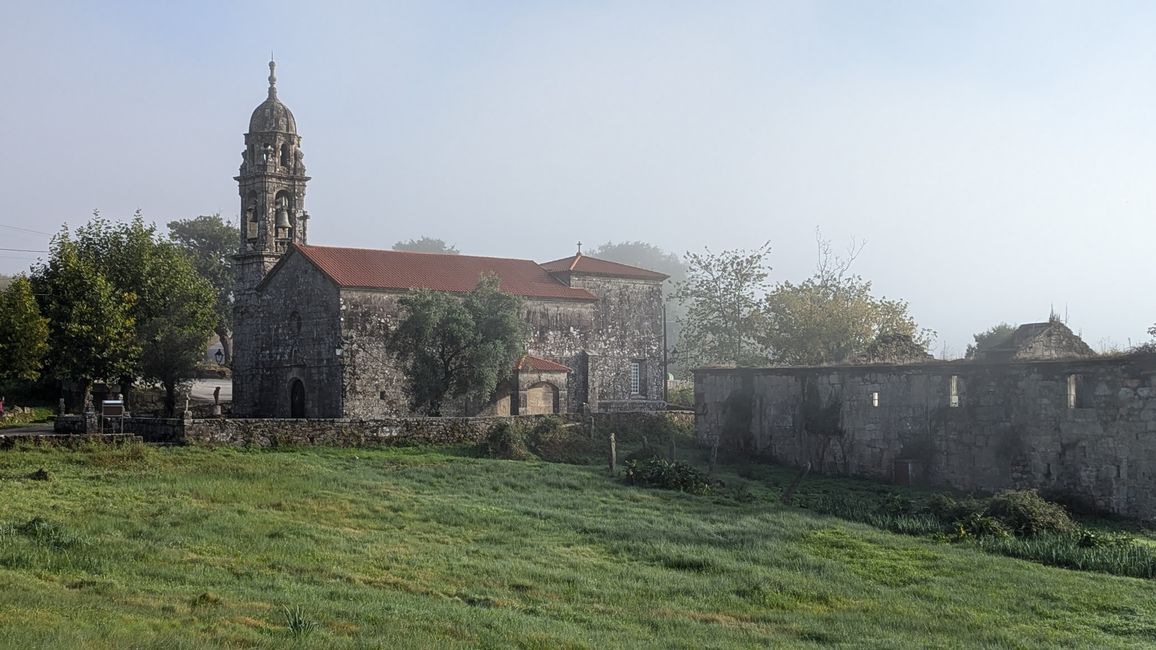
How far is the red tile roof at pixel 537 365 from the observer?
149 feet

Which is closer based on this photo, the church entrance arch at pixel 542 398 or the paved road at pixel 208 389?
the church entrance arch at pixel 542 398

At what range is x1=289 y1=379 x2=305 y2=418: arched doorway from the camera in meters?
46.4

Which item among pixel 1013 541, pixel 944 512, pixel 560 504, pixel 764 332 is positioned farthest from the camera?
pixel 764 332

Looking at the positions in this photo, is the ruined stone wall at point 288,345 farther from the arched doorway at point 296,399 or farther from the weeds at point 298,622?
the weeds at point 298,622

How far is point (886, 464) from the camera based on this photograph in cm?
3206

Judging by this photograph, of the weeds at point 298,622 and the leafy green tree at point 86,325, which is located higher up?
the leafy green tree at point 86,325

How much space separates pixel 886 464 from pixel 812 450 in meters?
3.21

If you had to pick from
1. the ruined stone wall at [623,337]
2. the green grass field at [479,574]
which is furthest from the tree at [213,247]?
the green grass field at [479,574]

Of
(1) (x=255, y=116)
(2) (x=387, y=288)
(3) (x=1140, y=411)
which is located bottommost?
(3) (x=1140, y=411)

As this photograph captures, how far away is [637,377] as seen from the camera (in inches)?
2124

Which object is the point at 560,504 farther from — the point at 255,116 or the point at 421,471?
the point at 255,116

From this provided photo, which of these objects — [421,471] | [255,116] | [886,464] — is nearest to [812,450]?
[886,464]

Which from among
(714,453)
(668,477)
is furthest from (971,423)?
(668,477)

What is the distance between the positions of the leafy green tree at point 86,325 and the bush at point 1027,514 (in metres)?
33.8
